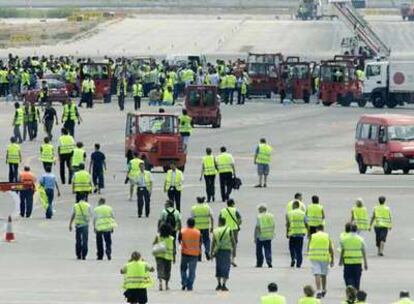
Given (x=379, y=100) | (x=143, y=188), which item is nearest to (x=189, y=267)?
(x=143, y=188)

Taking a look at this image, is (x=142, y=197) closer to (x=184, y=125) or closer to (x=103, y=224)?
(x=103, y=224)

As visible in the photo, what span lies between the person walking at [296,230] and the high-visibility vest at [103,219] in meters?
3.32

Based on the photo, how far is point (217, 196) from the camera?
47.7 meters

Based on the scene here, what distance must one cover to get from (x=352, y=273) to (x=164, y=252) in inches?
123

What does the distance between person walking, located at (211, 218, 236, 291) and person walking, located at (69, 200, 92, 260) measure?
4.11 meters

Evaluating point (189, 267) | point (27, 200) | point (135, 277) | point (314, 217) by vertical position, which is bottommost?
point (27, 200)

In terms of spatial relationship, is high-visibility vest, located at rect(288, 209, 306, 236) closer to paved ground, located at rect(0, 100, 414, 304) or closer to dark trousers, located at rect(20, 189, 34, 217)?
paved ground, located at rect(0, 100, 414, 304)

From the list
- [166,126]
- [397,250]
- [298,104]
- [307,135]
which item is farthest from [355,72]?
[397,250]

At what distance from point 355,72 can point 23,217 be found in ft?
140

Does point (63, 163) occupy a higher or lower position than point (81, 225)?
lower

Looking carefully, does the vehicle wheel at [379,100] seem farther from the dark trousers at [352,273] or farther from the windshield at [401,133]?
the dark trousers at [352,273]

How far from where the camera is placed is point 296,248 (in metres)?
35.4

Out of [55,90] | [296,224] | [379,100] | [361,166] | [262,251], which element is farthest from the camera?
[379,100]

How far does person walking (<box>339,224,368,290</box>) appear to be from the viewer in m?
31.3
